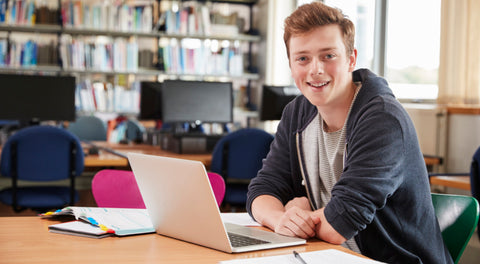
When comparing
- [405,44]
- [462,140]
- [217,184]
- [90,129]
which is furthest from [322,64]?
[90,129]

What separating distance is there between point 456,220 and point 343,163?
→ 1.12 feet

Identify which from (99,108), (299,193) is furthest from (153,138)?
(299,193)

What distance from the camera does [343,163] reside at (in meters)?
1.57

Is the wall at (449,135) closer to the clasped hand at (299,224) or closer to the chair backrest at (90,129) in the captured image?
the clasped hand at (299,224)

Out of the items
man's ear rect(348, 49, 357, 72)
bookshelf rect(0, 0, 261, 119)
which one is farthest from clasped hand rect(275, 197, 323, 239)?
bookshelf rect(0, 0, 261, 119)

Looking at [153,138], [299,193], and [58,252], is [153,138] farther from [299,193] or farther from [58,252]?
[58,252]

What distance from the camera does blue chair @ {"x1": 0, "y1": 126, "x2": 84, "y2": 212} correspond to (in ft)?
11.2

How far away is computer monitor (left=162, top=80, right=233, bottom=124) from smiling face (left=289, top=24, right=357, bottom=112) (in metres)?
2.87

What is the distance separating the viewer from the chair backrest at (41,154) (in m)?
3.41

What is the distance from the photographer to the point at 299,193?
174 cm

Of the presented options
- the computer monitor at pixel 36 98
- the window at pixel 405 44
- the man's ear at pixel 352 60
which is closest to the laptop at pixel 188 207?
the man's ear at pixel 352 60

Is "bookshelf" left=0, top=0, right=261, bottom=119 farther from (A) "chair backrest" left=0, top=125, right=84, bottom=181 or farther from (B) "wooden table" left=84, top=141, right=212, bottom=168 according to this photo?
(A) "chair backrest" left=0, top=125, right=84, bottom=181

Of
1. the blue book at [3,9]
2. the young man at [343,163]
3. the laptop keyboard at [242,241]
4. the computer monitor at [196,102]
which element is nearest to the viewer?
the laptop keyboard at [242,241]

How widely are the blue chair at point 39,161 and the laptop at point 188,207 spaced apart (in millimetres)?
2303
